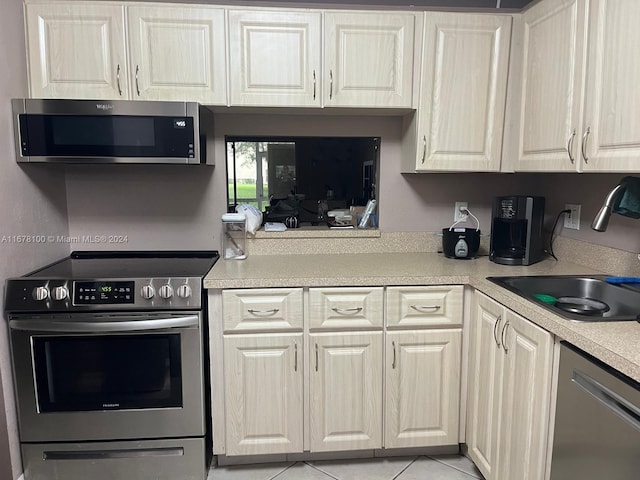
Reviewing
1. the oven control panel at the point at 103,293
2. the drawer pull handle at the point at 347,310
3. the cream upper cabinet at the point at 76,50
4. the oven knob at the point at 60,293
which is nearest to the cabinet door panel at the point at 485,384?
the drawer pull handle at the point at 347,310

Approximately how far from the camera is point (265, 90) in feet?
6.70

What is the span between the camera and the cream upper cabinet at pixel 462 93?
2076 mm

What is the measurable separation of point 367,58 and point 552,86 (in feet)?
2.60

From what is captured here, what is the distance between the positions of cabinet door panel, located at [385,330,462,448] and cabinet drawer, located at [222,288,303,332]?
44 cm

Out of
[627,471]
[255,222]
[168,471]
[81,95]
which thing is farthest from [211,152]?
[627,471]

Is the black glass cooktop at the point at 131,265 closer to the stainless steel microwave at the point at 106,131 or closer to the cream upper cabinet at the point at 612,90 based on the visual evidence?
the stainless steel microwave at the point at 106,131

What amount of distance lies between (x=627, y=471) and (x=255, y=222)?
1.77m

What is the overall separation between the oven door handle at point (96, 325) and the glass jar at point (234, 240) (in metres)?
0.54

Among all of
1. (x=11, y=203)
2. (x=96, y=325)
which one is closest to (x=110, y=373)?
(x=96, y=325)

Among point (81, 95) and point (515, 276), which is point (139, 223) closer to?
point (81, 95)

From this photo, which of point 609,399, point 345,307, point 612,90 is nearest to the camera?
point 609,399

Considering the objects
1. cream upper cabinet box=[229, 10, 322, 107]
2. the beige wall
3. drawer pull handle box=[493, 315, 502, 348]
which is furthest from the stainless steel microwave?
drawer pull handle box=[493, 315, 502, 348]

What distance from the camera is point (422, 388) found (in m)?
2.02

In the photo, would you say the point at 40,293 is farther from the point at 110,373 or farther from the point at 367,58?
the point at 367,58
